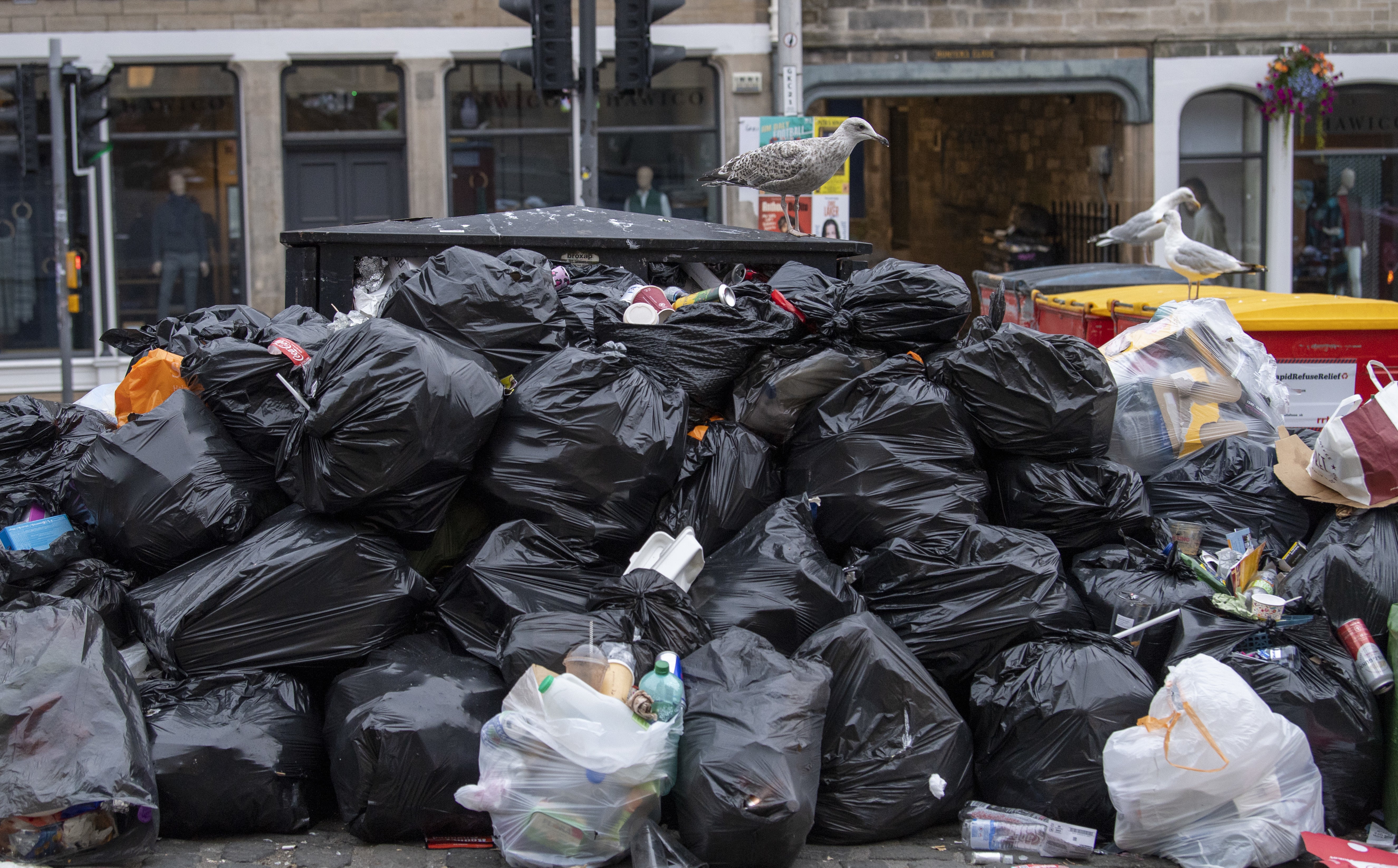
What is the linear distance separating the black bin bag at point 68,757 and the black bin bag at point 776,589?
4.72ft

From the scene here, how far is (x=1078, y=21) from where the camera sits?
11.8 m

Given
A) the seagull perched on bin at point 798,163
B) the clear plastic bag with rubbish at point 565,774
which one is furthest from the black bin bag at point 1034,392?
the seagull perched on bin at point 798,163

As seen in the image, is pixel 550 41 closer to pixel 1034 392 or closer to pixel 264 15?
pixel 1034 392

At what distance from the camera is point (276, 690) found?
313 cm

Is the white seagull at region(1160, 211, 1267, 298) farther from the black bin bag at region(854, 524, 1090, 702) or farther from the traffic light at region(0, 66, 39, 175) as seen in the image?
the traffic light at region(0, 66, 39, 175)

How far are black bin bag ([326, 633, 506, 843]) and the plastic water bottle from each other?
1.35ft

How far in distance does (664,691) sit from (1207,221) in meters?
11.2

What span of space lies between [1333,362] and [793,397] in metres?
2.97

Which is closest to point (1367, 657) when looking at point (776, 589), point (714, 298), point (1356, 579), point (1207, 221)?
point (1356, 579)

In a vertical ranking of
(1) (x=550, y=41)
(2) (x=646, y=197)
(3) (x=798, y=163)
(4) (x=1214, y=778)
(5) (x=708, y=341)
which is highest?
(1) (x=550, y=41)

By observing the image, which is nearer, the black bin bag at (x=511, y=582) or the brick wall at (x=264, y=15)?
the black bin bag at (x=511, y=582)

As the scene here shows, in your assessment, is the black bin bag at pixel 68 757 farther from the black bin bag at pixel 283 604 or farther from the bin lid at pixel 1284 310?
the bin lid at pixel 1284 310

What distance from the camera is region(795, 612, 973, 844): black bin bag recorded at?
119 inches

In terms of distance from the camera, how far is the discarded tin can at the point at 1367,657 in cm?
313
